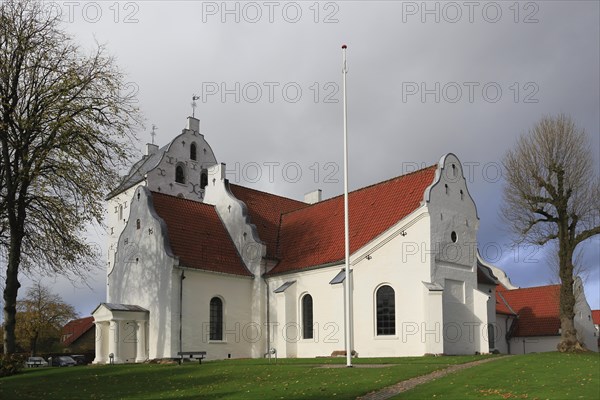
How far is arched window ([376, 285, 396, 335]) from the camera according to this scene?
32062mm

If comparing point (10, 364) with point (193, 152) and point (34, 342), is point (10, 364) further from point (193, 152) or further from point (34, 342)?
point (34, 342)

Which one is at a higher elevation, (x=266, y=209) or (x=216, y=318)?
(x=266, y=209)

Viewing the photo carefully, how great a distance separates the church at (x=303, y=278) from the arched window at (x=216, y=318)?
6 cm

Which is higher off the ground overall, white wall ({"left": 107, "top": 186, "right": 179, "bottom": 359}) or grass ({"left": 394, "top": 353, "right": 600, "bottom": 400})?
white wall ({"left": 107, "top": 186, "right": 179, "bottom": 359})

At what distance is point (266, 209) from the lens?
4384cm

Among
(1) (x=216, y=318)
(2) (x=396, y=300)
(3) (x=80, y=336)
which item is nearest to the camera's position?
(2) (x=396, y=300)

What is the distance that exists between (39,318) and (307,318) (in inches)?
1471

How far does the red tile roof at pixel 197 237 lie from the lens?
36.4m

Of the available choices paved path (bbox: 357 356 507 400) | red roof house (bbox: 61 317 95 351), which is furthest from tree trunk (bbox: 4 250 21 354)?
red roof house (bbox: 61 317 95 351)

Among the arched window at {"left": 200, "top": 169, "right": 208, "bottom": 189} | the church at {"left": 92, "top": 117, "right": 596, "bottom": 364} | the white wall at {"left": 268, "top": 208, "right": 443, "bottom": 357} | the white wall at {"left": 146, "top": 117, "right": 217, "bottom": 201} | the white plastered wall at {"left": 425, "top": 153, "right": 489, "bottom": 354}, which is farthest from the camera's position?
the arched window at {"left": 200, "top": 169, "right": 208, "bottom": 189}

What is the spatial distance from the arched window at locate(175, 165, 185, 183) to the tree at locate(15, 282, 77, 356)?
20979 mm

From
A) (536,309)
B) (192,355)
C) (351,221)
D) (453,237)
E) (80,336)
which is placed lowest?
(80,336)

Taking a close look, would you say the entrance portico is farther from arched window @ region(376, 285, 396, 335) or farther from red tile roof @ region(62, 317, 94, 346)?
red tile roof @ region(62, 317, 94, 346)

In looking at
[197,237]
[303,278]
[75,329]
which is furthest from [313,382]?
[75,329]
